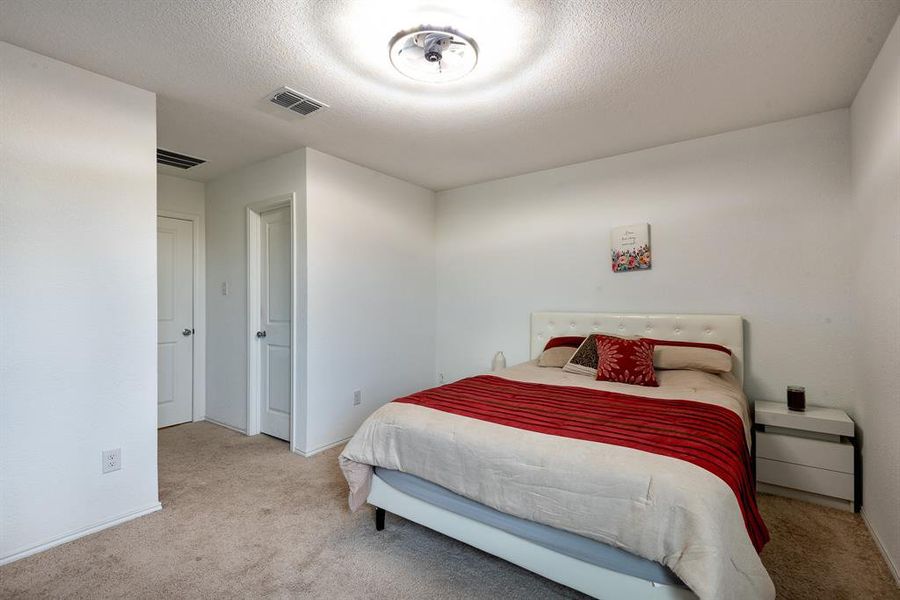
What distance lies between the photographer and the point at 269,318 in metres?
3.75

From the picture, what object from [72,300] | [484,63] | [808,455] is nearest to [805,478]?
[808,455]

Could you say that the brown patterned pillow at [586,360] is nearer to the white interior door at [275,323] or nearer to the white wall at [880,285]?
the white wall at [880,285]

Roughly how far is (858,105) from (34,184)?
441 centimetres

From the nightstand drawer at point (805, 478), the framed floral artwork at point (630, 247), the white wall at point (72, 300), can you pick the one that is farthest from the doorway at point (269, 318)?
Result: the nightstand drawer at point (805, 478)

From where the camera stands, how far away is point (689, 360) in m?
2.82

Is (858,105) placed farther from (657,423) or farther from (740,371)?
(657,423)

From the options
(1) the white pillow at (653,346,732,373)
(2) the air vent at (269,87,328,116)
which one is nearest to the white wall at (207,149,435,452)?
(2) the air vent at (269,87,328,116)

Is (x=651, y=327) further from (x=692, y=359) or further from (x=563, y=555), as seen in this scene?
(x=563, y=555)

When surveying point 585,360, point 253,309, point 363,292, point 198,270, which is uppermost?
point 198,270

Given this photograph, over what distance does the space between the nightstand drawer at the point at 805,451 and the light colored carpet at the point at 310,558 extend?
25 centimetres

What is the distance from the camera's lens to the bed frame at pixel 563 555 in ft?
4.72

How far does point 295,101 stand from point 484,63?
1177 millimetres

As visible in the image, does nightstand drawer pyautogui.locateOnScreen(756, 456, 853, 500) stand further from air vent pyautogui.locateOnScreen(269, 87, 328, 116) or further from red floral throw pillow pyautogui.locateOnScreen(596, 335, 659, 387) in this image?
air vent pyautogui.locateOnScreen(269, 87, 328, 116)

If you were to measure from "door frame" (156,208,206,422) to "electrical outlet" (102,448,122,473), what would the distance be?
6.57 ft
